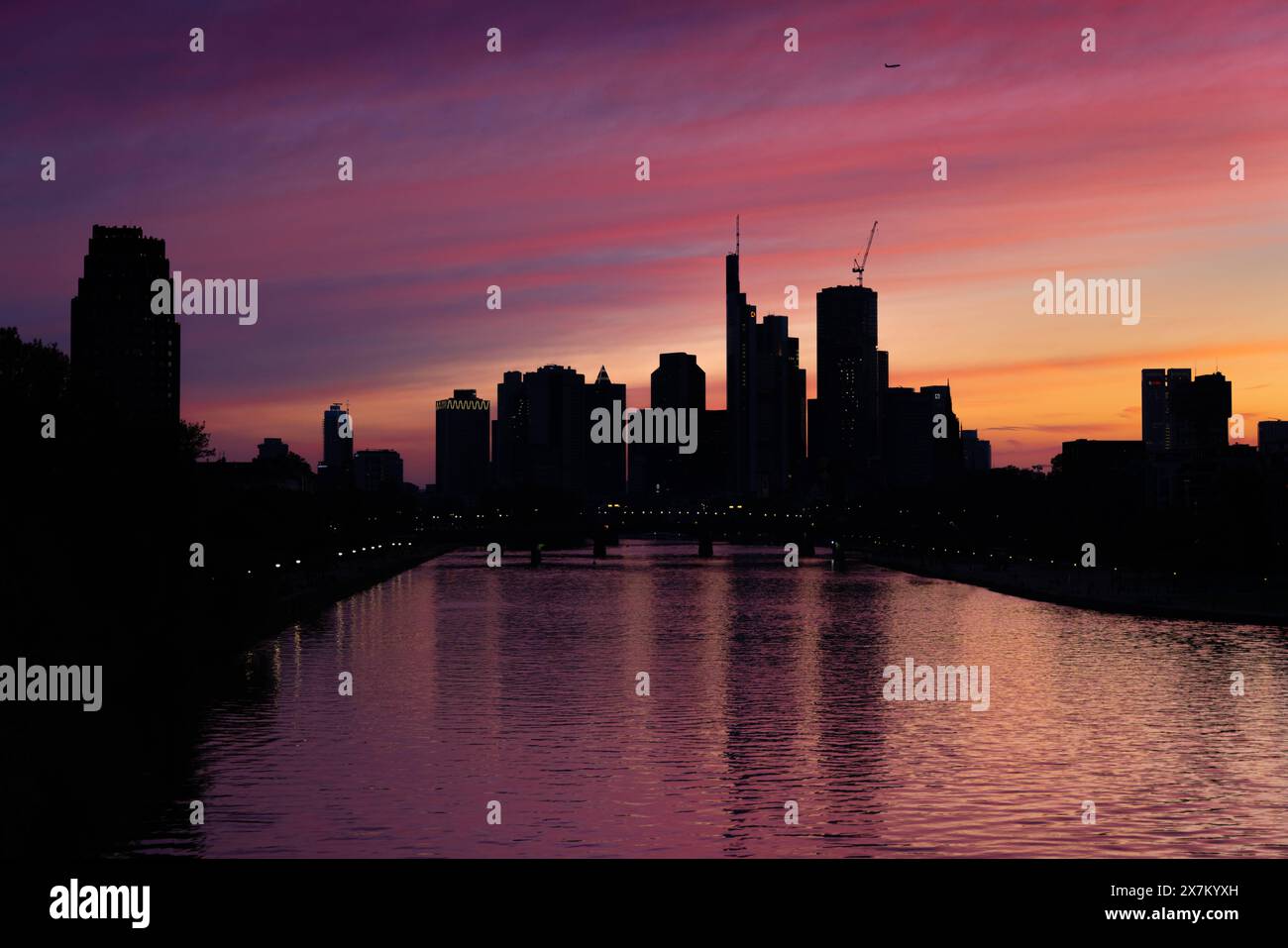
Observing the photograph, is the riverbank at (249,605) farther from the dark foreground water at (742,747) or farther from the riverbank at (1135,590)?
the riverbank at (1135,590)

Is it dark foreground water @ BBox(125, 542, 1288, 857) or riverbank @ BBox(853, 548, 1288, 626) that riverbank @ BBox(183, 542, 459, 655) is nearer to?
dark foreground water @ BBox(125, 542, 1288, 857)

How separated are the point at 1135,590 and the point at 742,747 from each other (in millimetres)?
83237

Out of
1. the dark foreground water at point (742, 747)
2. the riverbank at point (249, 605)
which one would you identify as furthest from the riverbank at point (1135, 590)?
the riverbank at point (249, 605)

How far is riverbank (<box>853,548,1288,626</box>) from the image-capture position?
95.1 m

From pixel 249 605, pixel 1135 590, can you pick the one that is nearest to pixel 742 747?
pixel 249 605

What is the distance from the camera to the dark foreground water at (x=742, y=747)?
30375 mm

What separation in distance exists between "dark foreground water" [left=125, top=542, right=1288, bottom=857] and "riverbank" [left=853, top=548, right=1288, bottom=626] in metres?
5.92

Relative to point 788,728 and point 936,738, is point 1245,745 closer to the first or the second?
point 936,738

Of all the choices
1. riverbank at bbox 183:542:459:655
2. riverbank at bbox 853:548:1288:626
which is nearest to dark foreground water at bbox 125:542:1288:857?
riverbank at bbox 183:542:459:655

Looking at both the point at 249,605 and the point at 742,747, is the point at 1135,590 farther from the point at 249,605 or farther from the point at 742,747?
the point at 742,747

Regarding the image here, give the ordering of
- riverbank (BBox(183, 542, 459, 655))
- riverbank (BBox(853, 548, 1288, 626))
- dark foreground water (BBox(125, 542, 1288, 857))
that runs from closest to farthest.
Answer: dark foreground water (BBox(125, 542, 1288, 857)) → riverbank (BBox(183, 542, 459, 655)) → riverbank (BBox(853, 548, 1288, 626))

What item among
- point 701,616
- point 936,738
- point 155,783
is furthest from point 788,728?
point 701,616
